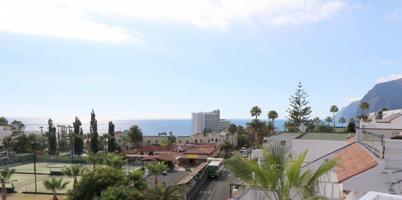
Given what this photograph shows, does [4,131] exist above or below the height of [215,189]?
above

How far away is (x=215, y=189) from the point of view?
112 feet

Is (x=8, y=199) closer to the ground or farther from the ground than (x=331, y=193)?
closer to the ground

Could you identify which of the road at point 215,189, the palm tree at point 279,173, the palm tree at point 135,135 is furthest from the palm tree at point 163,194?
the palm tree at point 135,135

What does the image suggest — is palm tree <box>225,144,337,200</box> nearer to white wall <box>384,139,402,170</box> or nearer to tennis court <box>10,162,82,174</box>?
white wall <box>384,139,402,170</box>

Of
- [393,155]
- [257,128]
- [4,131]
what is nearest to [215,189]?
[393,155]

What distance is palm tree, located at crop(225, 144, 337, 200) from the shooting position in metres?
5.15

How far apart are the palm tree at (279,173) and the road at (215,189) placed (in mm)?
25210

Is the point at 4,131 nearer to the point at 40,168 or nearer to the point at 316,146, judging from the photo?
the point at 40,168

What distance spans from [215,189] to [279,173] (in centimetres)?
2992

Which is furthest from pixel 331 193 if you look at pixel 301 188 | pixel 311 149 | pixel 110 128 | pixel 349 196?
pixel 110 128

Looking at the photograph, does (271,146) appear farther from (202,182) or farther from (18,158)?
(18,158)

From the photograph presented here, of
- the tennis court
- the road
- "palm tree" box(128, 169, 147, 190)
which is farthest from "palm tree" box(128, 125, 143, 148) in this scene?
"palm tree" box(128, 169, 147, 190)

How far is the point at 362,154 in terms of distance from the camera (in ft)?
39.5

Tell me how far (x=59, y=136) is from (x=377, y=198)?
3531 inches
